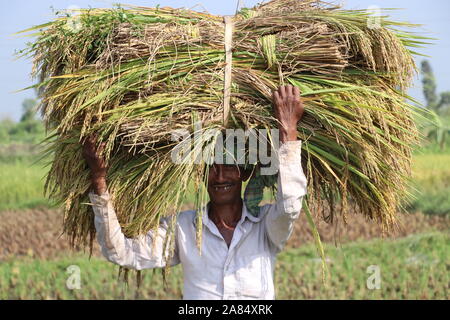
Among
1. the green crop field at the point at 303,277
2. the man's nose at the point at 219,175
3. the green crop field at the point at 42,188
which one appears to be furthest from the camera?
the green crop field at the point at 42,188

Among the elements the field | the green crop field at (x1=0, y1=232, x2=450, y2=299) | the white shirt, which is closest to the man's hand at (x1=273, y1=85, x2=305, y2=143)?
the white shirt

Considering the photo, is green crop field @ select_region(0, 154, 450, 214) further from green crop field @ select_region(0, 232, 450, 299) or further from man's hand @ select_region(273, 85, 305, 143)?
man's hand @ select_region(273, 85, 305, 143)

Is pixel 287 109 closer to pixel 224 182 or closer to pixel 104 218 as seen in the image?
pixel 224 182

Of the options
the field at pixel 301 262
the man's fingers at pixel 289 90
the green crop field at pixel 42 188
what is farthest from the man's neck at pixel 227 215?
the green crop field at pixel 42 188

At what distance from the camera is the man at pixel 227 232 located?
235 cm

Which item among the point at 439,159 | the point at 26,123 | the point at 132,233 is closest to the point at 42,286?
the point at 132,233

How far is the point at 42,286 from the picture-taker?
6.39 m

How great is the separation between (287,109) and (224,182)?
16.1 inches

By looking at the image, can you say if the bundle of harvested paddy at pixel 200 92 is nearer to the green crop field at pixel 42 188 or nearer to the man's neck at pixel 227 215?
the man's neck at pixel 227 215

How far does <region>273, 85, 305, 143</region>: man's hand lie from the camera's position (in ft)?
7.68

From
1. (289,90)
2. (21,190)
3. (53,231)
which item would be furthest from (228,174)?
(21,190)

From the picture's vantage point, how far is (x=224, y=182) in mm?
2566

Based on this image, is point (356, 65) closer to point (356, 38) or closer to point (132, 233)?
point (356, 38)

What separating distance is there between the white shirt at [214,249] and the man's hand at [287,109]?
0.45 ft
